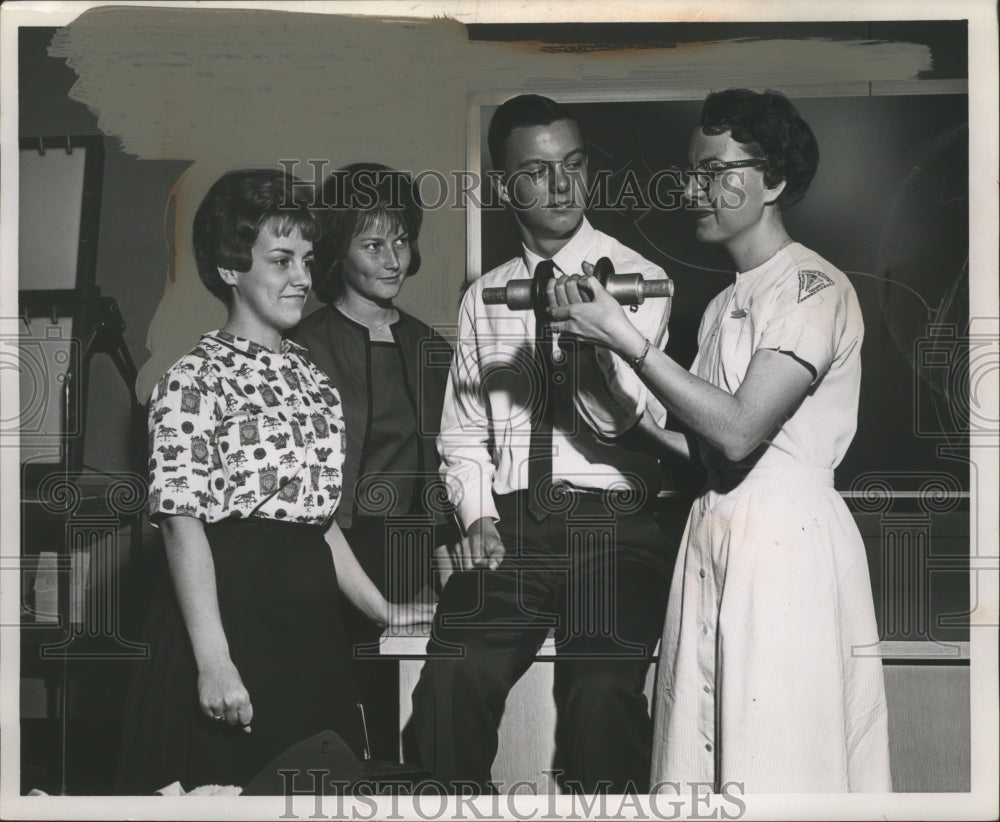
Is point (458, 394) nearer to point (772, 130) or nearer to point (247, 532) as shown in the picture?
point (247, 532)

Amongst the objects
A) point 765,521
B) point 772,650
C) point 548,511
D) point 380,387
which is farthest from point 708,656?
point 380,387

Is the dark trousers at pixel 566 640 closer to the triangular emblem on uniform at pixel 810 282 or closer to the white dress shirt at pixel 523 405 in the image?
the white dress shirt at pixel 523 405

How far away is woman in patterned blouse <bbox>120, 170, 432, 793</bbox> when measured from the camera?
291 centimetres

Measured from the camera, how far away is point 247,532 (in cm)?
291

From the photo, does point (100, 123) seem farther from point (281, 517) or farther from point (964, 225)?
point (964, 225)

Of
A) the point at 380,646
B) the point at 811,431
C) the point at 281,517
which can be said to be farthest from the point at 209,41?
the point at 811,431

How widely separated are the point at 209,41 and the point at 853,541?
7.58 ft

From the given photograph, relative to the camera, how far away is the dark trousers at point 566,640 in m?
2.96

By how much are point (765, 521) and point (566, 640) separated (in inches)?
25.2

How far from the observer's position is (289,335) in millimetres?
3020

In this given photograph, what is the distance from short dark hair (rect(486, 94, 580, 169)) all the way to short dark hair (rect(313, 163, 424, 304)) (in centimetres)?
27

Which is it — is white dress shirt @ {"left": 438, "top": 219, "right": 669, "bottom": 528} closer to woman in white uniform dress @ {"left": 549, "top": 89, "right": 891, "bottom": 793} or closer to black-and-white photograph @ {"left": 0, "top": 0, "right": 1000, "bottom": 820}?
black-and-white photograph @ {"left": 0, "top": 0, "right": 1000, "bottom": 820}

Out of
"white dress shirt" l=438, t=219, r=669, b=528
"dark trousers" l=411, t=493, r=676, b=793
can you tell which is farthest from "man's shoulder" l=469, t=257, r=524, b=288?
"dark trousers" l=411, t=493, r=676, b=793

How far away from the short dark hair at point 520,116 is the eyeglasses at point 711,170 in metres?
0.33
